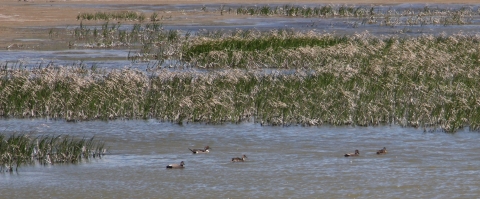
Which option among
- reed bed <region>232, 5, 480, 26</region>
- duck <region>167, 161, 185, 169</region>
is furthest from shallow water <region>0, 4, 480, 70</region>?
duck <region>167, 161, 185, 169</region>

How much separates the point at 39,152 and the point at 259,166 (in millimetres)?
3635

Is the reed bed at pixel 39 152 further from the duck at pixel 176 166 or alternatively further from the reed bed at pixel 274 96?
the reed bed at pixel 274 96

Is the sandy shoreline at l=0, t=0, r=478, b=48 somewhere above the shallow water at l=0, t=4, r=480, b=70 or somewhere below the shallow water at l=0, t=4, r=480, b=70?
below

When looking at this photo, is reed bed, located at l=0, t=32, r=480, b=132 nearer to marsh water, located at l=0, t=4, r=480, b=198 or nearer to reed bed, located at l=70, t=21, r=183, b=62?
marsh water, located at l=0, t=4, r=480, b=198

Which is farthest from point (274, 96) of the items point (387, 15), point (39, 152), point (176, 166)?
point (387, 15)

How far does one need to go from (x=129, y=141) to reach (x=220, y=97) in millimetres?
2828

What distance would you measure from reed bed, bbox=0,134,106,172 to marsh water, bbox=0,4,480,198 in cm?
21

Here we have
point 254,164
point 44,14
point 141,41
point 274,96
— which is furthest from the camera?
point 44,14

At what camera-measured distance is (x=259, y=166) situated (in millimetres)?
13945

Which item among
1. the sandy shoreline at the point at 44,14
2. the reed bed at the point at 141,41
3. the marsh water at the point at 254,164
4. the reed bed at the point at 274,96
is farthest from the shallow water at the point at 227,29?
the marsh water at the point at 254,164

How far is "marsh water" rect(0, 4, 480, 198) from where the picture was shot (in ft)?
40.9

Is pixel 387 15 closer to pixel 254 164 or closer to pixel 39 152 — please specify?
pixel 254 164

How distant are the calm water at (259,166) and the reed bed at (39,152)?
240mm

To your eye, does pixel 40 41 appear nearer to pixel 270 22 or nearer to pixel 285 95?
pixel 270 22
